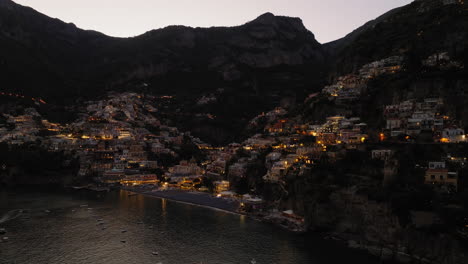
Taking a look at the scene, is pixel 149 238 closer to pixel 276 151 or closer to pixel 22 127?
pixel 276 151

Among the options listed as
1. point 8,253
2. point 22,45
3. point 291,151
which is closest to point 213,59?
point 22,45

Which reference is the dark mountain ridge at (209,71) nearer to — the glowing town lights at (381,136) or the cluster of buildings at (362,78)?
the cluster of buildings at (362,78)

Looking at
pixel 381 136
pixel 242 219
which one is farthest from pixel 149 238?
pixel 381 136

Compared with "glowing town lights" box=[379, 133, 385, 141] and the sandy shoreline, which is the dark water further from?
"glowing town lights" box=[379, 133, 385, 141]

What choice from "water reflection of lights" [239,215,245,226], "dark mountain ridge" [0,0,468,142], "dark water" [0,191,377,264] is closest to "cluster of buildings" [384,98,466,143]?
"dark water" [0,191,377,264]

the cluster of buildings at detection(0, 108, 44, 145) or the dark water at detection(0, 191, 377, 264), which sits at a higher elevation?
the cluster of buildings at detection(0, 108, 44, 145)

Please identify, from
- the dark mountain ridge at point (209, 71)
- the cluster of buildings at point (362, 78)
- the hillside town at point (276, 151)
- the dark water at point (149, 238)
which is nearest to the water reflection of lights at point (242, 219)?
the dark water at point (149, 238)

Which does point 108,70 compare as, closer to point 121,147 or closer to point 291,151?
point 121,147
